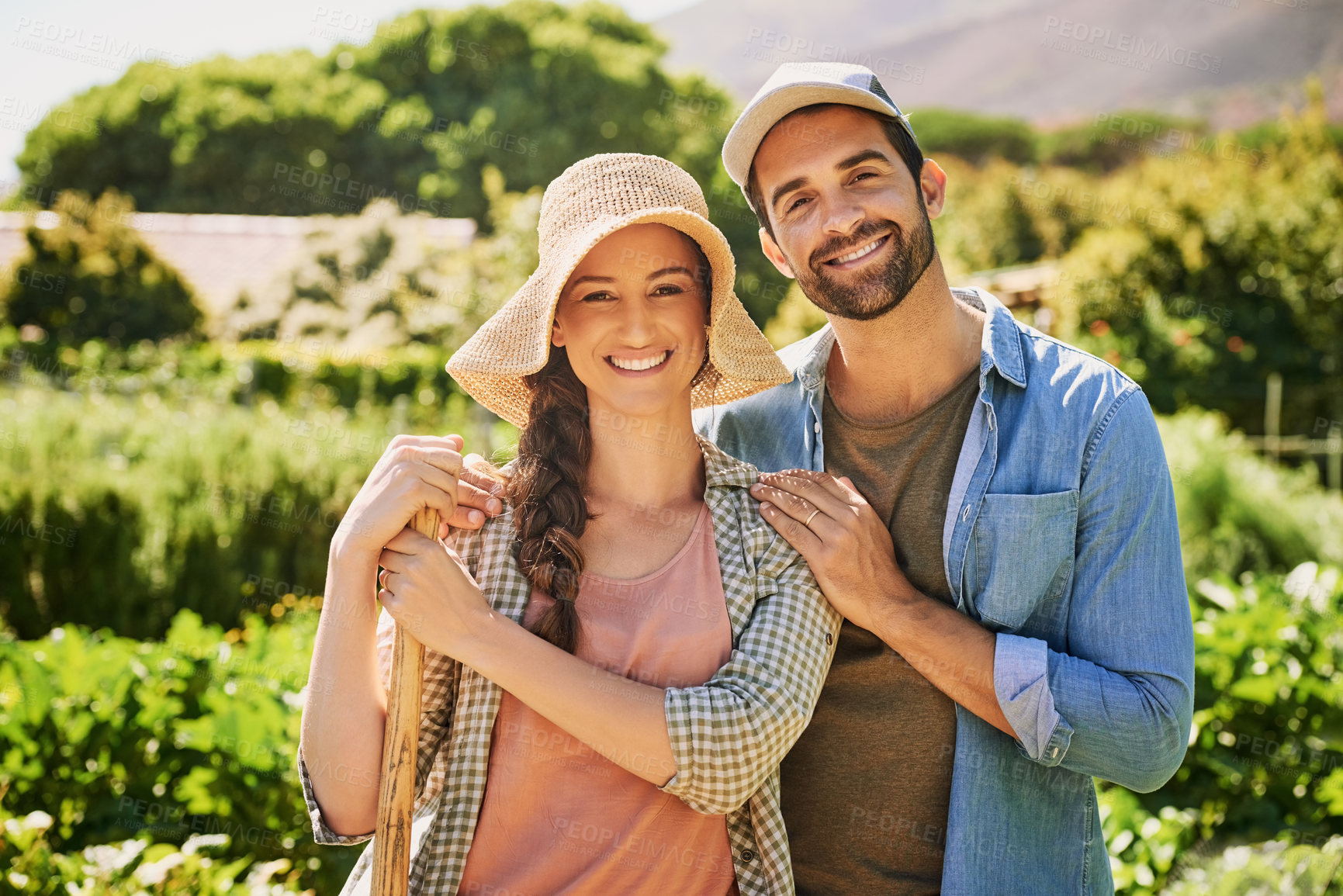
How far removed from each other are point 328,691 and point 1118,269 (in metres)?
13.9

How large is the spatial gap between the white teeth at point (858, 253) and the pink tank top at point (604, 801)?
88 cm

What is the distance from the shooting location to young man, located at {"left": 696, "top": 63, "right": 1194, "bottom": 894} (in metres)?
2.20

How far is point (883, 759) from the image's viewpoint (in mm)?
2354

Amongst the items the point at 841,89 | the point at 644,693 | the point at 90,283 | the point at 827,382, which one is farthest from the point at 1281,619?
the point at 90,283

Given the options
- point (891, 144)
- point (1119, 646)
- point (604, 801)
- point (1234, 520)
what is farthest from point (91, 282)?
point (1119, 646)

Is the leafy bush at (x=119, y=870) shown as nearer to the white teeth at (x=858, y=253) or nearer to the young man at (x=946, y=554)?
the young man at (x=946, y=554)

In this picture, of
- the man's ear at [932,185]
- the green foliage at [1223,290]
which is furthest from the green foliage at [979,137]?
the man's ear at [932,185]

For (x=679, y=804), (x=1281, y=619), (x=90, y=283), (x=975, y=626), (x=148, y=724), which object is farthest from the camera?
(x=90, y=283)

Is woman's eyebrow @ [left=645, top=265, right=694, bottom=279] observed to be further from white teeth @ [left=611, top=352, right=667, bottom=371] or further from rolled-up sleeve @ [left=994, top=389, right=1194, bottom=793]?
rolled-up sleeve @ [left=994, top=389, right=1194, bottom=793]

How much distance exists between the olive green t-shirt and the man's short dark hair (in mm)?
697

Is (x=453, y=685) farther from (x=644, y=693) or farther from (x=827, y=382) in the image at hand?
(x=827, y=382)

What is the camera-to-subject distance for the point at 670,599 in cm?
217

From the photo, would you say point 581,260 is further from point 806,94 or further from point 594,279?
point 806,94

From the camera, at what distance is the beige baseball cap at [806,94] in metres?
2.43
